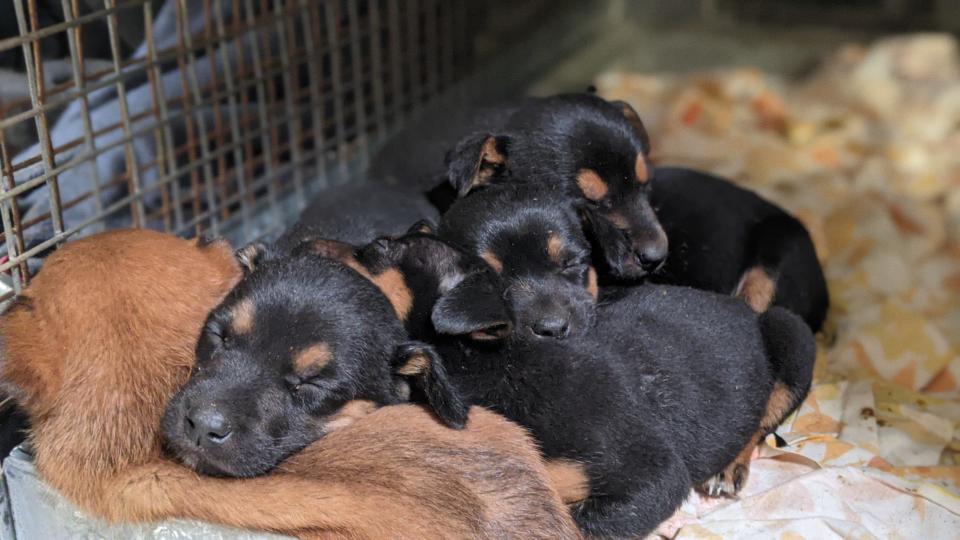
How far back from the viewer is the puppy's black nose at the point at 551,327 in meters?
3.47

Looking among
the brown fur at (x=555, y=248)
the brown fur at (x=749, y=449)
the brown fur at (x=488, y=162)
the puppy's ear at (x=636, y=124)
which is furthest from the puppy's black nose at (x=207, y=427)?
the puppy's ear at (x=636, y=124)

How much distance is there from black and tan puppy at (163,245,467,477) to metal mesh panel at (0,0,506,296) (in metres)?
0.90

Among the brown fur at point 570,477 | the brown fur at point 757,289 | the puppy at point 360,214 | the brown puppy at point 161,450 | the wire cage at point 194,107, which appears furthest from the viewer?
the brown fur at point 757,289

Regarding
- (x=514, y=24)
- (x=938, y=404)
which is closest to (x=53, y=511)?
(x=938, y=404)

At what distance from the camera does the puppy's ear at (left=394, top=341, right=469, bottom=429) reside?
2930 millimetres

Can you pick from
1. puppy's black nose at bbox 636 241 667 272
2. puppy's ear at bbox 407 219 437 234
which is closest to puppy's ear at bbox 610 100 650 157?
puppy's black nose at bbox 636 241 667 272

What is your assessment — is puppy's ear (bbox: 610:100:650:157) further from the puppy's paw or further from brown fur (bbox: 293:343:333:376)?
brown fur (bbox: 293:343:333:376)

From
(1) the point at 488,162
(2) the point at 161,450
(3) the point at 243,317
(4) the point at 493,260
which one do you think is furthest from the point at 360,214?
(2) the point at 161,450

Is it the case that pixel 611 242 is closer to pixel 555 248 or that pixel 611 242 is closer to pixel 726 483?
pixel 555 248

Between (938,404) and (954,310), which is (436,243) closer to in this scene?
(938,404)

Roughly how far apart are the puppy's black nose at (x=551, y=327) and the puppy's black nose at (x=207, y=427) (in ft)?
3.64

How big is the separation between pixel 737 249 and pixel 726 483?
3.84 ft

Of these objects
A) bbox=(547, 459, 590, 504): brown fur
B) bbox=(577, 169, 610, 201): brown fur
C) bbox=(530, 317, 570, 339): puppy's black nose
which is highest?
bbox=(577, 169, 610, 201): brown fur

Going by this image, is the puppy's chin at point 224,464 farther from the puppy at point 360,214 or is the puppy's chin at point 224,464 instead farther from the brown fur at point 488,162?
the brown fur at point 488,162
